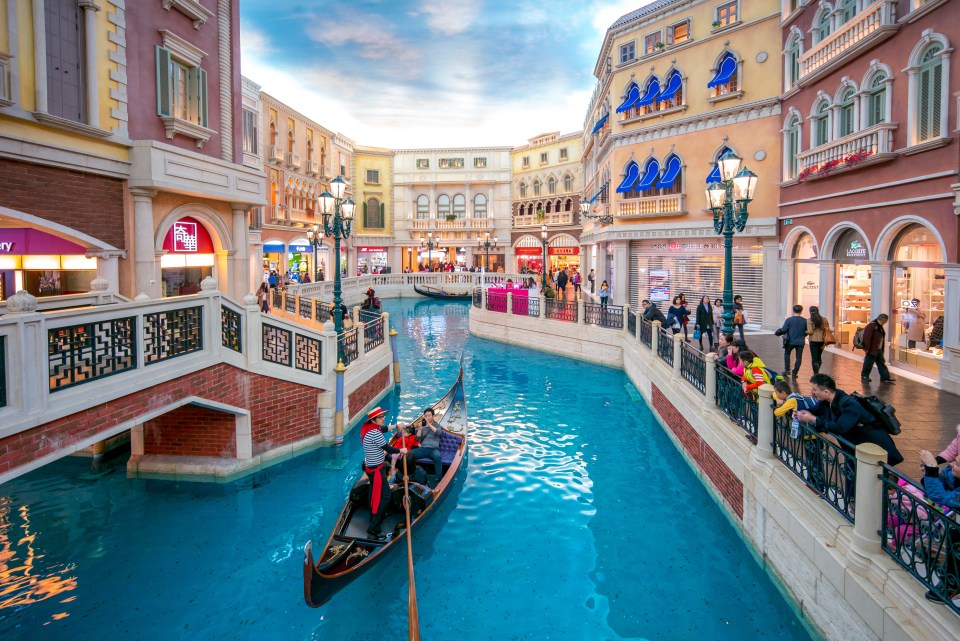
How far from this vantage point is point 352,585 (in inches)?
256

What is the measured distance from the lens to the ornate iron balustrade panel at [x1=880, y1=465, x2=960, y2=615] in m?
3.93

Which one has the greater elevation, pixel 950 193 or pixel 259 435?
pixel 950 193

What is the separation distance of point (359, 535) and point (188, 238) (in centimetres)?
864

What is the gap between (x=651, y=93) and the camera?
71.9 feet

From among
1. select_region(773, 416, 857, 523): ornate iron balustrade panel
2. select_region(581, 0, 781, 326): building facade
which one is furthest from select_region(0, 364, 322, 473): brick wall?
select_region(581, 0, 781, 326): building facade

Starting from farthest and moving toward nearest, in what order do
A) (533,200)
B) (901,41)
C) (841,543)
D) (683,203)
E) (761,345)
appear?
(533,200) < (683,203) < (761,345) < (901,41) < (841,543)

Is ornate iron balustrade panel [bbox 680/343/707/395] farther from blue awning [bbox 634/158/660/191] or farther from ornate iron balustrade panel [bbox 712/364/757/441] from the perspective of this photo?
blue awning [bbox 634/158/660/191]

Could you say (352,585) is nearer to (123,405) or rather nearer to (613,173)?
(123,405)

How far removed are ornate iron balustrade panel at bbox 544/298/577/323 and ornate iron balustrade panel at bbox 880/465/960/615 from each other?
14775 millimetres

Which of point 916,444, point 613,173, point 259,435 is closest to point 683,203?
point 613,173

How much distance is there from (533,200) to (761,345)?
32.0 metres

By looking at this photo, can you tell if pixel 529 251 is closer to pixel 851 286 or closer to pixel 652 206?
pixel 652 206

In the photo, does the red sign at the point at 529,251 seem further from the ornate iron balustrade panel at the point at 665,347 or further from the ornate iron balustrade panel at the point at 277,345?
the ornate iron balustrade panel at the point at 277,345

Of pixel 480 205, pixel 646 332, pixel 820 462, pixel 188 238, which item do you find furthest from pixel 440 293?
pixel 820 462
